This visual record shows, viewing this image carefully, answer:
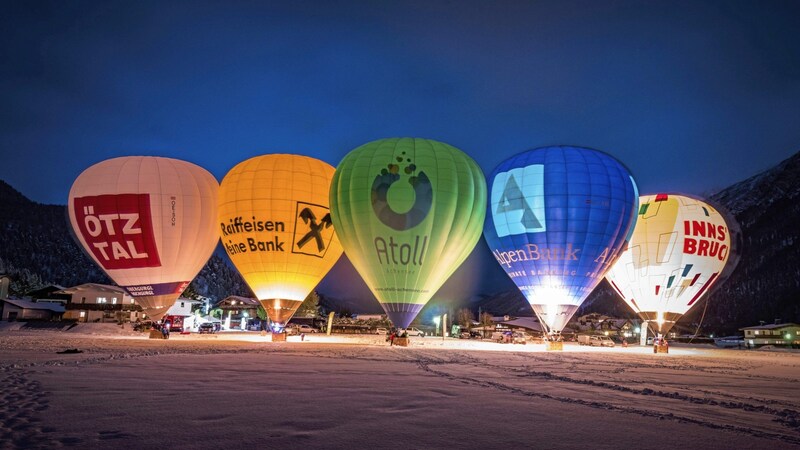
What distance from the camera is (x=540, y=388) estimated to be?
9273mm

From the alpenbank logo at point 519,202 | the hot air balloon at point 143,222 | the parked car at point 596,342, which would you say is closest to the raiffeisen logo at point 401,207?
the alpenbank logo at point 519,202

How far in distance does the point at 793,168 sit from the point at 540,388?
22755 cm

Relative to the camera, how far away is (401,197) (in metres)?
22.1

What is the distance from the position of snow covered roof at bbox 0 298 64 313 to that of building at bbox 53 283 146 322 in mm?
3109

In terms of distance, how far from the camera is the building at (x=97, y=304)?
49875 millimetres

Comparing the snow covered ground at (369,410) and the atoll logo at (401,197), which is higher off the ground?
the atoll logo at (401,197)

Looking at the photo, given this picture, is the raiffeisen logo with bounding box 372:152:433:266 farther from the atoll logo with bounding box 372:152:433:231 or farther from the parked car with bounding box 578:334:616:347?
the parked car with bounding box 578:334:616:347

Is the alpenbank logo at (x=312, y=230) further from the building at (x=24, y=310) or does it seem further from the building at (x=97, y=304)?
the building at (x=24, y=310)

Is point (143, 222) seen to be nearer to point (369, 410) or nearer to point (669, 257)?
point (369, 410)

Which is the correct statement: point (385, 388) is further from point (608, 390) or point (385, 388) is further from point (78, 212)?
point (78, 212)

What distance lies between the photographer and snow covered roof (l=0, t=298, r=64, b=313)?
5025 cm

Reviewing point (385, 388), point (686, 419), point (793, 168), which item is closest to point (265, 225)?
point (385, 388)

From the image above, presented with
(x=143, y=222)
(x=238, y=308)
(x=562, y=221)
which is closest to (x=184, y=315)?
(x=238, y=308)

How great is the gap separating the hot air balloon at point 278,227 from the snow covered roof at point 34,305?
37.0 meters
